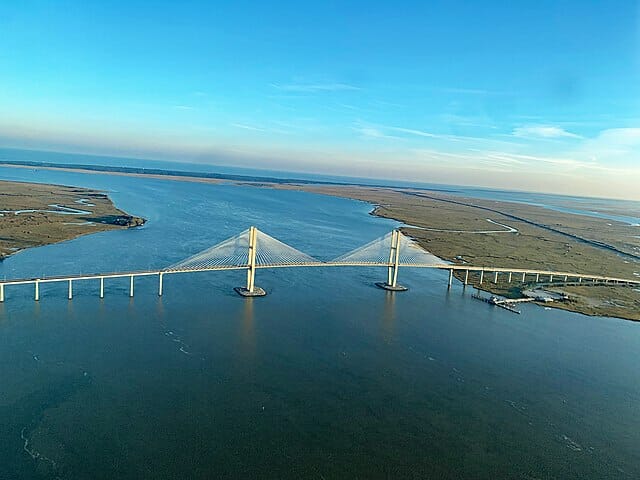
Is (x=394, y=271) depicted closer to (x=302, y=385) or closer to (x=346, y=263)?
(x=346, y=263)

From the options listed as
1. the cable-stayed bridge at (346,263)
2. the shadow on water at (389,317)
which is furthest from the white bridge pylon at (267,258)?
the shadow on water at (389,317)

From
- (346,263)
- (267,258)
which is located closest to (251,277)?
(267,258)

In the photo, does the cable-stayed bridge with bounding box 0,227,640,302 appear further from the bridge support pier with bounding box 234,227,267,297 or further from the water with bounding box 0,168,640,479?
the water with bounding box 0,168,640,479

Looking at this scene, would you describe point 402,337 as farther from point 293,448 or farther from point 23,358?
point 23,358

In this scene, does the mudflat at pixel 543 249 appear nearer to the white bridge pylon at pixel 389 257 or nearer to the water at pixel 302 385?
the white bridge pylon at pixel 389 257

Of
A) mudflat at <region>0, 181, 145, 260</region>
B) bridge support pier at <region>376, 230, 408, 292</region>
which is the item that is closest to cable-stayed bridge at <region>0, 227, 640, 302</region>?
bridge support pier at <region>376, 230, 408, 292</region>

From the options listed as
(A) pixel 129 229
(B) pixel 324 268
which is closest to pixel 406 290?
(B) pixel 324 268
